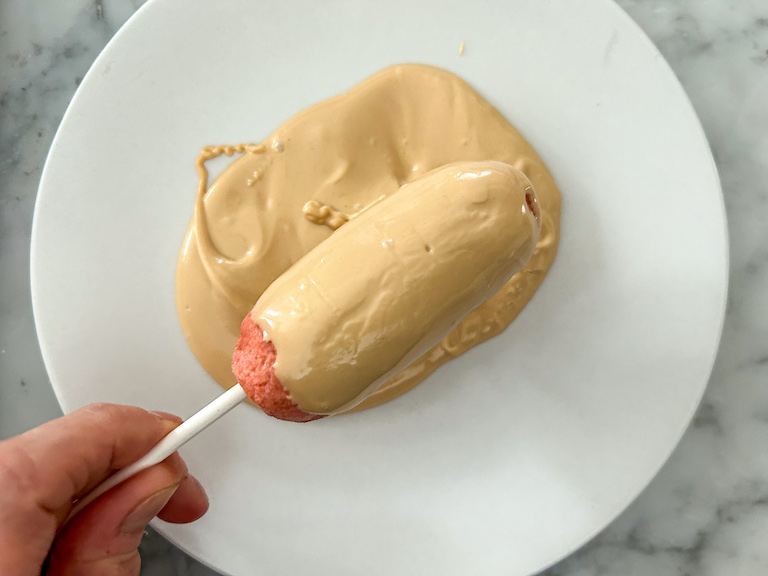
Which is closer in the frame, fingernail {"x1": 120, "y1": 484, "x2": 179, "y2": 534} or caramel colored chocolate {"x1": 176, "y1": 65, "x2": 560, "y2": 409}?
fingernail {"x1": 120, "y1": 484, "x2": 179, "y2": 534}

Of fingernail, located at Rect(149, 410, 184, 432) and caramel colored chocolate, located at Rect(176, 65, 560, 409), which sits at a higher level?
caramel colored chocolate, located at Rect(176, 65, 560, 409)

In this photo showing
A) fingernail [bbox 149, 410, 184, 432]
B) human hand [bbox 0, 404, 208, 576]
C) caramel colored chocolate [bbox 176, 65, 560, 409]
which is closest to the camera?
human hand [bbox 0, 404, 208, 576]

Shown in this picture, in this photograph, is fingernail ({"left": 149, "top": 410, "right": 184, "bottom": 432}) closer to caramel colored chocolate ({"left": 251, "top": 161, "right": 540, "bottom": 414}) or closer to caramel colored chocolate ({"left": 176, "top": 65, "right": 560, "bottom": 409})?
caramel colored chocolate ({"left": 176, "top": 65, "right": 560, "bottom": 409})

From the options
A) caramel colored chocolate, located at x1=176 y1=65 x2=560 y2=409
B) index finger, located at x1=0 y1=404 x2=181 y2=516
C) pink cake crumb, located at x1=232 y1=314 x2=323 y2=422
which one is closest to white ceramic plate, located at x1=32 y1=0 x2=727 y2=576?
caramel colored chocolate, located at x1=176 y1=65 x2=560 y2=409

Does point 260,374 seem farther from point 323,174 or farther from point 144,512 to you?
point 323,174

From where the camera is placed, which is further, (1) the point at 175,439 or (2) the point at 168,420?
(2) the point at 168,420

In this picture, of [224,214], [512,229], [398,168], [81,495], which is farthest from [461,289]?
[81,495]

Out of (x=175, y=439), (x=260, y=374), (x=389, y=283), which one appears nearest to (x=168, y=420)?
(x=175, y=439)
